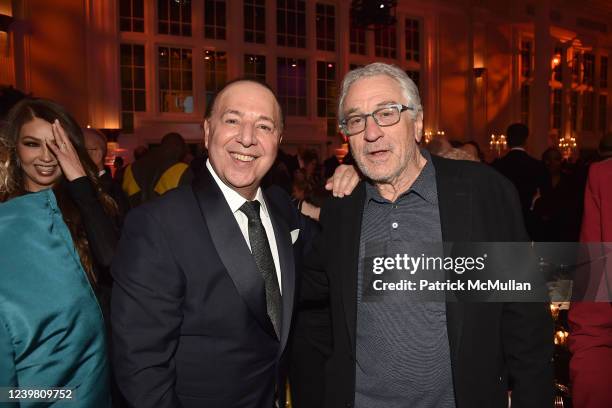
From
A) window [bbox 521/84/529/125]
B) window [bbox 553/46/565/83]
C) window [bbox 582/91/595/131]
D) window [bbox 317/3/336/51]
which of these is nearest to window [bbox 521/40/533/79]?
window [bbox 521/84/529/125]

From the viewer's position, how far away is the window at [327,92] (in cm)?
1280

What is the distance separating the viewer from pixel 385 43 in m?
13.6

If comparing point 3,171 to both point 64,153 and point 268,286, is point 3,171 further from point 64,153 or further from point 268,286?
point 268,286

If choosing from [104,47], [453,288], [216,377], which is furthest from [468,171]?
[104,47]

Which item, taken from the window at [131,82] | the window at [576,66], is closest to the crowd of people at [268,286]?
the window at [131,82]

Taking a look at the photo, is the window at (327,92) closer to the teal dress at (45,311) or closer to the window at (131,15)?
the window at (131,15)

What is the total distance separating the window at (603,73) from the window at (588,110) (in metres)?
0.78

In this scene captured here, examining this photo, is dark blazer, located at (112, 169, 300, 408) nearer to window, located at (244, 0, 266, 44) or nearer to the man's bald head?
the man's bald head

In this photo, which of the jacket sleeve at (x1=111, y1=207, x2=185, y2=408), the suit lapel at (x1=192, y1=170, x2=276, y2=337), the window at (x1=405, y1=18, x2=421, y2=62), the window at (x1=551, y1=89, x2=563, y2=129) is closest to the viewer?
the jacket sleeve at (x1=111, y1=207, x2=185, y2=408)

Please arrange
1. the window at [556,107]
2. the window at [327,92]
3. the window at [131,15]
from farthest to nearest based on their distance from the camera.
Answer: the window at [556,107] < the window at [327,92] < the window at [131,15]

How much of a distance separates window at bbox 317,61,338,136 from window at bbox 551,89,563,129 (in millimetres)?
9282

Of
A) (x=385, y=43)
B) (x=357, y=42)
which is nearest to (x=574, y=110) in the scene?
(x=385, y=43)

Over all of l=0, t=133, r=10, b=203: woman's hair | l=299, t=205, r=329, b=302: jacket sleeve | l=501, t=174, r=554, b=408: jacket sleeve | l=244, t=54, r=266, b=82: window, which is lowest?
l=501, t=174, r=554, b=408: jacket sleeve

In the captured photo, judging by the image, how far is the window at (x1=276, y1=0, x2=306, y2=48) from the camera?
12078 millimetres
